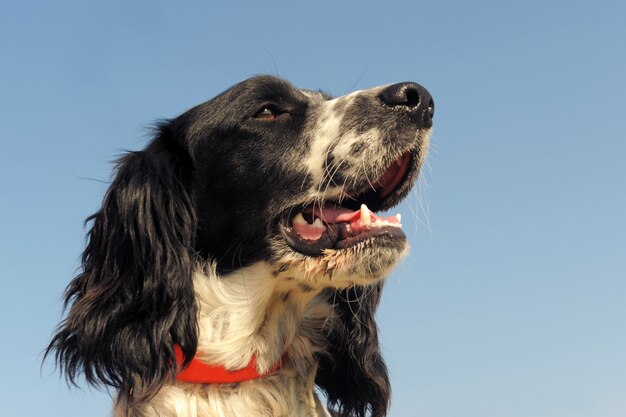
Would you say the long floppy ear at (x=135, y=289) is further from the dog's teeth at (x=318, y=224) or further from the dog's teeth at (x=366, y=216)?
the dog's teeth at (x=366, y=216)

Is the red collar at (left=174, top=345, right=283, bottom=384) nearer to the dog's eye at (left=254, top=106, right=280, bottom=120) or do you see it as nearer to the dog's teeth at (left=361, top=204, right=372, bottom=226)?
the dog's teeth at (left=361, top=204, right=372, bottom=226)

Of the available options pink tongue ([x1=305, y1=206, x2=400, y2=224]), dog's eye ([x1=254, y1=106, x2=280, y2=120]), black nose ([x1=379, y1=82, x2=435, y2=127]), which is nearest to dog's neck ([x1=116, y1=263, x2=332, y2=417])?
pink tongue ([x1=305, y1=206, x2=400, y2=224])

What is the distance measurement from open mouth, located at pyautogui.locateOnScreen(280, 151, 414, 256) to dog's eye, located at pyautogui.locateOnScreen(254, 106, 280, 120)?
0.66 m

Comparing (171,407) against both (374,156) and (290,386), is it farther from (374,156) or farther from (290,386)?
(374,156)

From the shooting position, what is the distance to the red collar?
14.9 ft

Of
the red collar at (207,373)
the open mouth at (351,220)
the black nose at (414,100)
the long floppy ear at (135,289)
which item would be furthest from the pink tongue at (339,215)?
the red collar at (207,373)

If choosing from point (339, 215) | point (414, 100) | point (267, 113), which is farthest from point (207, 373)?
point (414, 100)

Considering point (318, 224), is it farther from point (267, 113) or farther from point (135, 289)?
point (135, 289)

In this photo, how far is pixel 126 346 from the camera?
4.54m

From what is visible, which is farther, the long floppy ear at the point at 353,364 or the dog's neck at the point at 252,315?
the long floppy ear at the point at 353,364

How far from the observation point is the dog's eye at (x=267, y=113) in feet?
16.7

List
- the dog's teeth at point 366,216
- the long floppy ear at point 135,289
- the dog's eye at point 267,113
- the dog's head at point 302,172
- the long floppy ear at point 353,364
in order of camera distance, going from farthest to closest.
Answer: the long floppy ear at point 353,364 < the dog's eye at point 267,113 < the dog's head at point 302,172 < the dog's teeth at point 366,216 < the long floppy ear at point 135,289

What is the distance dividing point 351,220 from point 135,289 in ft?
4.30

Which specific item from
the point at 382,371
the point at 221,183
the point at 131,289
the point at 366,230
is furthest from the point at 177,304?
the point at 382,371
